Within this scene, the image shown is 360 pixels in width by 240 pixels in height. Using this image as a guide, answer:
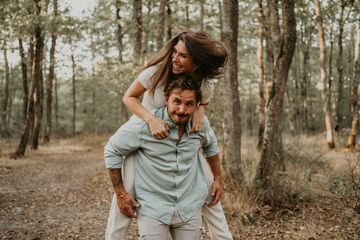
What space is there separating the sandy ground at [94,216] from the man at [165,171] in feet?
10.3

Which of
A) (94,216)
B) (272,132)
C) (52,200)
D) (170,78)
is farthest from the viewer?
(52,200)

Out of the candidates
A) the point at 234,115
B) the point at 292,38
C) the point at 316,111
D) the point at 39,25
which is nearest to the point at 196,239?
the point at 292,38

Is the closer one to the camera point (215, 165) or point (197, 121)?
point (197, 121)

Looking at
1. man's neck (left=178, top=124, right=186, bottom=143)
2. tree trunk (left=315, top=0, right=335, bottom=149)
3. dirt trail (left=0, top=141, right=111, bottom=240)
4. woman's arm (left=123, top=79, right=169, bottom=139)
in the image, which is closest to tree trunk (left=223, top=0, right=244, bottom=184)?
dirt trail (left=0, top=141, right=111, bottom=240)

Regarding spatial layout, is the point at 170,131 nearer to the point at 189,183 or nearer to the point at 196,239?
the point at 189,183

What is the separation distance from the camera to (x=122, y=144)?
2.66 m

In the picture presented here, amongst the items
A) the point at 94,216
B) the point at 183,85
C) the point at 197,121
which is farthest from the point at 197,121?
the point at 94,216

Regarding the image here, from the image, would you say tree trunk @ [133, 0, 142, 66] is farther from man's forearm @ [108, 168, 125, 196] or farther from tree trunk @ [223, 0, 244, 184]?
man's forearm @ [108, 168, 125, 196]

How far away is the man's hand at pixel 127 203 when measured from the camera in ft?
8.86

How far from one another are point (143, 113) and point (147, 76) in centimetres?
29

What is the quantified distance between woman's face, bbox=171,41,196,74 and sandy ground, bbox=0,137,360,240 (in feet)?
11.4

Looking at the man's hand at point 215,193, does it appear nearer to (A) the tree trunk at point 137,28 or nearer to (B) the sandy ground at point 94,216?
(B) the sandy ground at point 94,216

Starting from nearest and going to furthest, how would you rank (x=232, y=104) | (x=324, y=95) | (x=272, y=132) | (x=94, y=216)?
(x=272, y=132) → (x=94, y=216) → (x=232, y=104) → (x=324, y=95)

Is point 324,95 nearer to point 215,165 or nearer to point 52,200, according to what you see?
point 52,200
